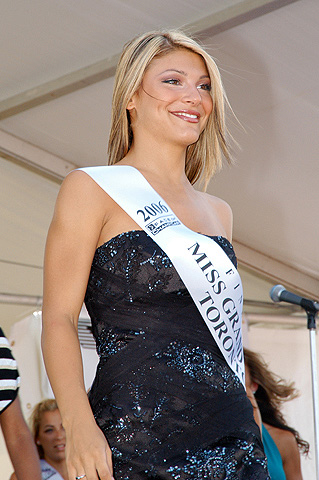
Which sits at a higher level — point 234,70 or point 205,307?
point 234,70

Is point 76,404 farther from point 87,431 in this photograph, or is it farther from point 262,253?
point 262,253

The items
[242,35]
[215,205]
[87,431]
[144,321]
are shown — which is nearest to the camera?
[87,431]

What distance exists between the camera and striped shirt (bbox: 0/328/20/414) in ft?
6.90

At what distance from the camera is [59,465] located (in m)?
5.25

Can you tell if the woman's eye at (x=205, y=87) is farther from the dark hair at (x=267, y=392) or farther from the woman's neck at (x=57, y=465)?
the woman's neck at (x=57, y=465)

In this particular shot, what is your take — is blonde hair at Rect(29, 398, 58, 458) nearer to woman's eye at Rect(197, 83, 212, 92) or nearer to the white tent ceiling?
the white tent ceiling

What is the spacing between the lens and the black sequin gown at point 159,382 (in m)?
1.42

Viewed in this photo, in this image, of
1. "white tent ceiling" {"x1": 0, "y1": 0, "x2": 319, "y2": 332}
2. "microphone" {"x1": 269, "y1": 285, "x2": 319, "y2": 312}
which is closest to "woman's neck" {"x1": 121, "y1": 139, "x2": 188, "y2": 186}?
"microphone" {"x1": 269, "y1": 285, "x2": 319, "y2": 312}

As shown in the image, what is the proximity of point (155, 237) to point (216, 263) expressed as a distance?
17 cm

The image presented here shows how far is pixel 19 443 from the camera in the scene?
2180 mm

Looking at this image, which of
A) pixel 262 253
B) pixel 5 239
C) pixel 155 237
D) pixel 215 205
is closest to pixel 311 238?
pixel 262 253

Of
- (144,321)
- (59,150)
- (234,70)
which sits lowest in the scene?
(144,321)

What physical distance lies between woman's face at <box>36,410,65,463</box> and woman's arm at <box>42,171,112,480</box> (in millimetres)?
3897

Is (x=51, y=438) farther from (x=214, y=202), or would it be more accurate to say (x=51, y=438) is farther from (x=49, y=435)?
(x=214, y=202)
